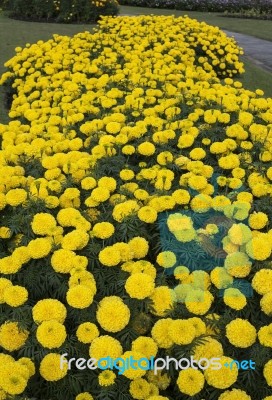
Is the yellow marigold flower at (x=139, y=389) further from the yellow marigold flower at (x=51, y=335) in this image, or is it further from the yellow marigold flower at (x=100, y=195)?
the yellow marigold flower at (x=100, y=195)

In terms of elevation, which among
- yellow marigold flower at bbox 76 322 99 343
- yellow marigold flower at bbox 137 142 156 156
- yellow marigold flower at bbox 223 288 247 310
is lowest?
yellow marigold flower at bbox 76 322 99 343

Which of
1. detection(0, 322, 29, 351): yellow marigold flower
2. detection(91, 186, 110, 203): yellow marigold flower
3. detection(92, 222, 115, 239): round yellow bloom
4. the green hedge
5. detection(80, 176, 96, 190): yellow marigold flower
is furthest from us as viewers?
the green hedge

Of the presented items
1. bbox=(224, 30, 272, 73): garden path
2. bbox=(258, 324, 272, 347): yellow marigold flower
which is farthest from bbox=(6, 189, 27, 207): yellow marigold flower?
bbox=(224, 30, 272, 73): garden path

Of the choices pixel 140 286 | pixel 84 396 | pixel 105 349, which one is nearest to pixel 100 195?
pixel 140 286

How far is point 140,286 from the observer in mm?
2066

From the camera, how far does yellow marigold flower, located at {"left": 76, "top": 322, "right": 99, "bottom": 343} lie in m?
1.96

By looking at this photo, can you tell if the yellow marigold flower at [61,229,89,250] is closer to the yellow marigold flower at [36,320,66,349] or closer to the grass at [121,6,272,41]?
the yellow marigold flower at [36,320,66,349]

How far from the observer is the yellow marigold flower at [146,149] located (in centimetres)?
317

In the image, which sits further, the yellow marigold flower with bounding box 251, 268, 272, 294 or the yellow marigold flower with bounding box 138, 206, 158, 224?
the yellow marigold flower with bounding box 138, 206, 158, 224

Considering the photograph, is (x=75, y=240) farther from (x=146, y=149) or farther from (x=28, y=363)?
(x=146, y=149)

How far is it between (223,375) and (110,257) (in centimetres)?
74

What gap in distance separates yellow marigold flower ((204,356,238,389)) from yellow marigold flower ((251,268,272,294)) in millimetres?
363

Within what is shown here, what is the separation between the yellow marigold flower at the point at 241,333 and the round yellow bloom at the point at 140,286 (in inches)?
14.8

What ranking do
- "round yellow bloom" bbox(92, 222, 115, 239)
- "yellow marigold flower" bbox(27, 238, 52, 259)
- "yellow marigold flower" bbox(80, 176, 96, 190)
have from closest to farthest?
"yellow marigold flower" bbox(27, 238, 52, 259)
"round yellow bloom" bbox(92, 222, 115, 239)
"yellow marigold flower" bbox(80, 176, 96, 190)
